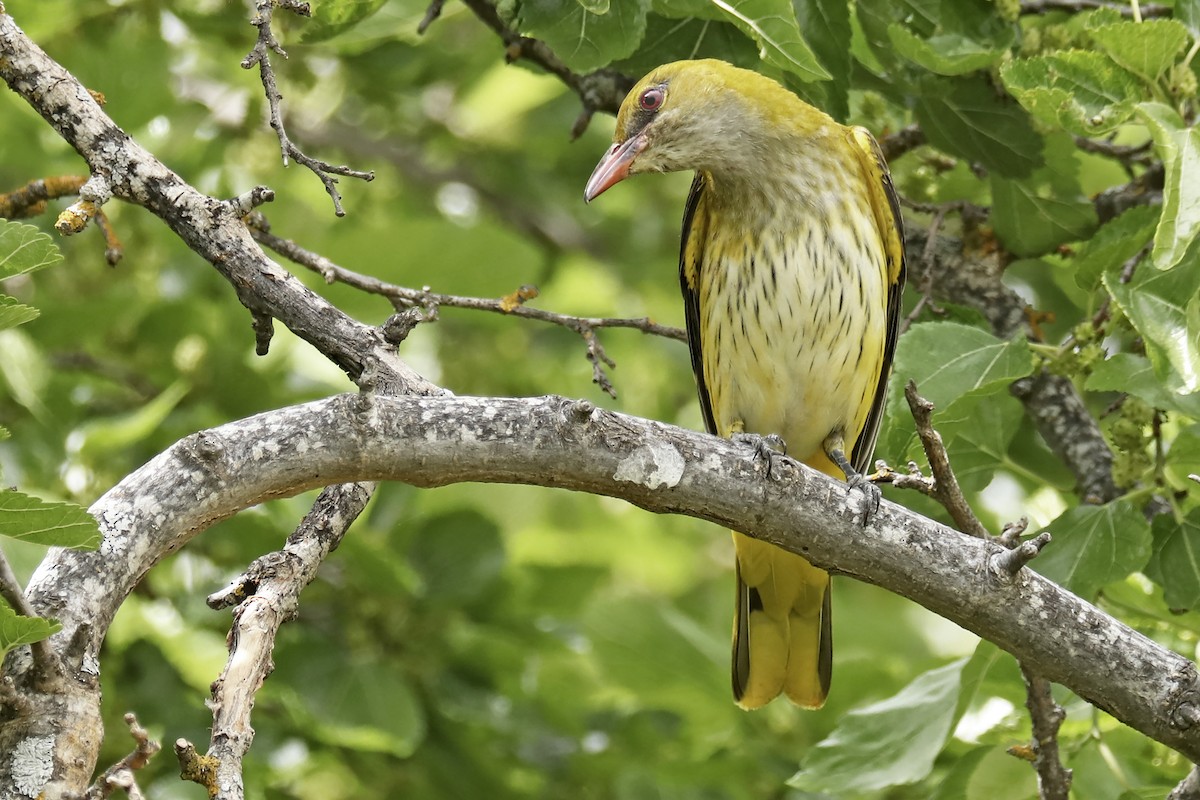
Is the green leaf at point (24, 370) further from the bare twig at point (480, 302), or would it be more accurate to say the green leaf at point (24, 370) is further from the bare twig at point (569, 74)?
the bare twig at point (569, 74)

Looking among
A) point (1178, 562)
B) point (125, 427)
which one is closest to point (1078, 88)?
point (1178, 562)

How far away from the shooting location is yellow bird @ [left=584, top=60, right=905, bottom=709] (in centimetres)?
362

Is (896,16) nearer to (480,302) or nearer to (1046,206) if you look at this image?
(1046,206)

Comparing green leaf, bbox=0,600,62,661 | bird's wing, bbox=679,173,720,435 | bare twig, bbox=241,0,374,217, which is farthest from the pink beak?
green leaf, bbox=0,600,62,661

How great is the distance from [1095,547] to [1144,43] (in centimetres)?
103

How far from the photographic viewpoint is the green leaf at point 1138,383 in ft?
8.90

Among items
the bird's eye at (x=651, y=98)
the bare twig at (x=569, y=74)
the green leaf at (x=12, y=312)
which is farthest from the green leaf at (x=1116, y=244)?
the green leaf at (x=12, y=312)

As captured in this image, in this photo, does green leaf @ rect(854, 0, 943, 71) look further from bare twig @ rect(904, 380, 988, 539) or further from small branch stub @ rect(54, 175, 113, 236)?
small branch stub @ rect(54, 175, 113, 236)

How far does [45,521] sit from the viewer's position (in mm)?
1823

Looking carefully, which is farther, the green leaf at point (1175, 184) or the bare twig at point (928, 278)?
the bare twig at point (928, 278)

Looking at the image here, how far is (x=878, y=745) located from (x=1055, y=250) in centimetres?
137

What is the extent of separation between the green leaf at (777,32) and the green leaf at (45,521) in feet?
5.25

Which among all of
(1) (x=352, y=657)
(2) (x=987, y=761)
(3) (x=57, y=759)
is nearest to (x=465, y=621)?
(1) (x=352, y=657)

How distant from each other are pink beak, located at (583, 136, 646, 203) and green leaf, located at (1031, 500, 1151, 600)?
1401mm
